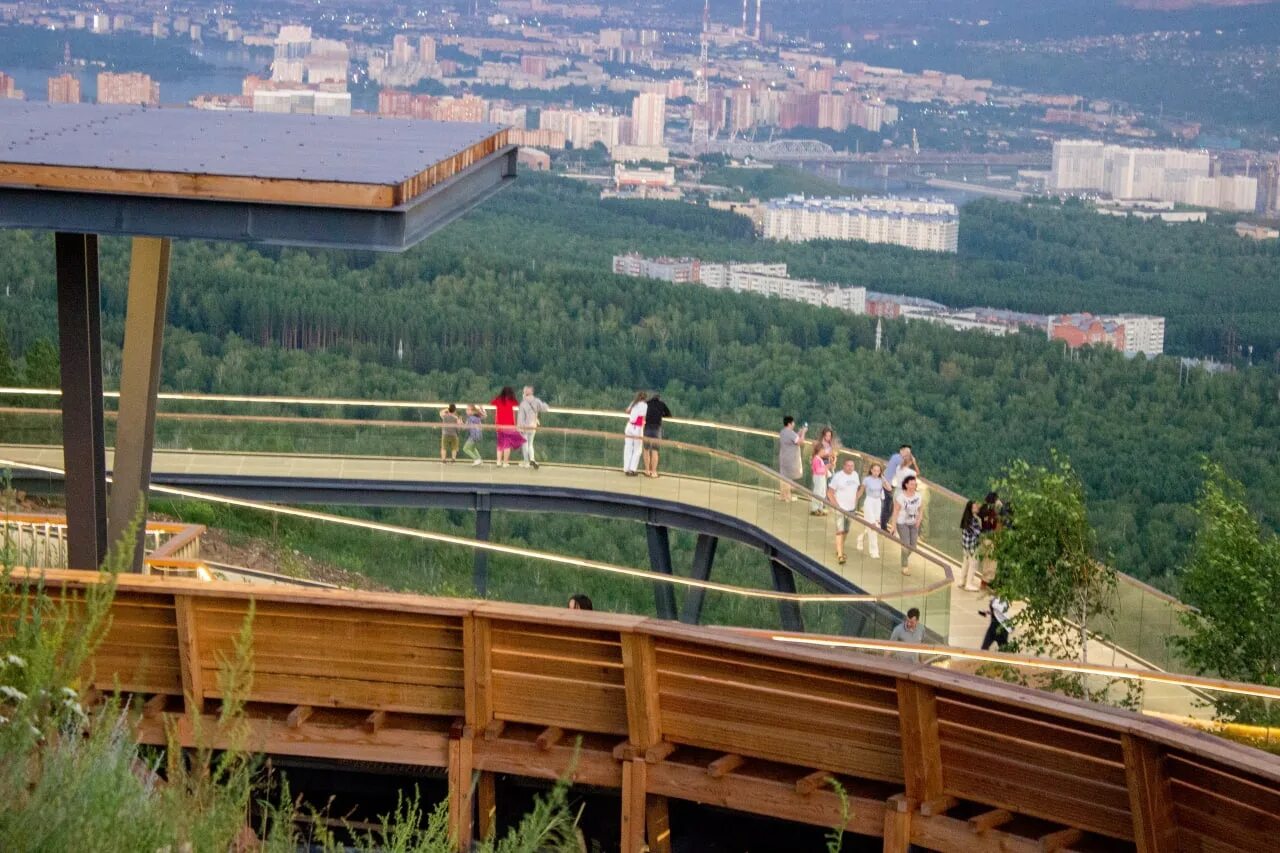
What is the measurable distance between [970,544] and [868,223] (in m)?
126

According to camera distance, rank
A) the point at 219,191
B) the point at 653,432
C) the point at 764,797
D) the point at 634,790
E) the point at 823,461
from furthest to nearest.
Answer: the point at 653,432 < the point at 823,461 < the point at 219,191 < the point at 634,790 < the point at 764,797

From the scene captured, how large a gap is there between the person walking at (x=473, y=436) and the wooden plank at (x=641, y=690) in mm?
15587

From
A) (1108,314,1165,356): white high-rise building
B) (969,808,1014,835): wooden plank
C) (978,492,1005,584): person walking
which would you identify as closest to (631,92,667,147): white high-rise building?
(1108,314,1165,356): white high-rise building

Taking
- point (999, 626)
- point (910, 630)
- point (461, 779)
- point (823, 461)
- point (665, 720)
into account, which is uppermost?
point (665, 720)

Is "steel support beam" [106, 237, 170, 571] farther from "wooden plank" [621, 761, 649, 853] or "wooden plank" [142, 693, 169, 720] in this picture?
"wooden plank" [621, 761, 649, 853]

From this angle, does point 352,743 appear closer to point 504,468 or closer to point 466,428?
point 466,428

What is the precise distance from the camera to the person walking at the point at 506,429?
75.3ft

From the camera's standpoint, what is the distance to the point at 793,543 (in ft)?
64.7

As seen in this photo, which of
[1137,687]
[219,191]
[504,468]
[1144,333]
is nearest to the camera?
[1137,687]

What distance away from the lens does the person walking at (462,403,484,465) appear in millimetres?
22859

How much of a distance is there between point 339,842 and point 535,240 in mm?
110661

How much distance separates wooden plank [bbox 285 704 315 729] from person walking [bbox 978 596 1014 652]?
30.5 ft

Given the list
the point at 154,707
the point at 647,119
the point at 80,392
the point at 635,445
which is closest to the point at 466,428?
the point at 635,445

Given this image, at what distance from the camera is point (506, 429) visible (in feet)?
75.1
